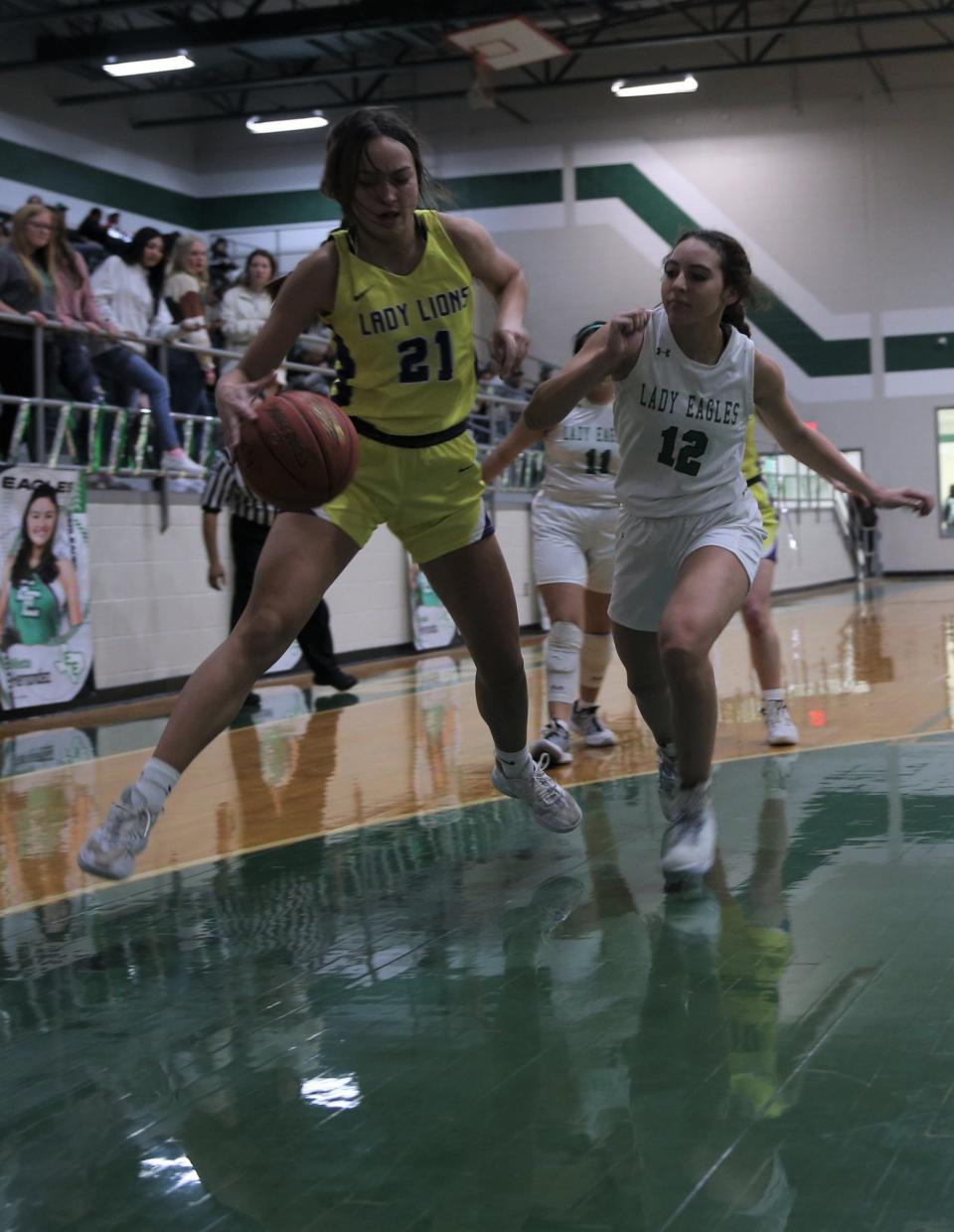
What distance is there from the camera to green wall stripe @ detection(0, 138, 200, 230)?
22.5 metres

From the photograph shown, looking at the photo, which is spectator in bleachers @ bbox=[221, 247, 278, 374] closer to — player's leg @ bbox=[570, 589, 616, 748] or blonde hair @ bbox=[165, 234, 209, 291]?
blonde hair @ bbox=[165, 234, 209, 291]

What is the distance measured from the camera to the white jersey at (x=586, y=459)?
20.8ft

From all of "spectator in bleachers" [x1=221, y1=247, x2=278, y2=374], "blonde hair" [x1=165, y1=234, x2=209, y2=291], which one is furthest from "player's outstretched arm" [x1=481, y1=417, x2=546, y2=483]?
"spectator in bleachers" [x1=221, y1=247, x2=278, y2=374]

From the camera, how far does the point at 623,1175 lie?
2.04 meters

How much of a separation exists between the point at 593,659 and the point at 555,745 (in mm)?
863

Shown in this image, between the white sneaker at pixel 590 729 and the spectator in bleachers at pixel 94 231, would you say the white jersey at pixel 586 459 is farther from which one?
the spectator in bleachers at pixel 94 231

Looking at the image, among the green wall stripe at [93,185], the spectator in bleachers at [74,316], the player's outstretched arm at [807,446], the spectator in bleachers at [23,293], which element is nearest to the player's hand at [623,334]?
the player's outstretched arm at [807,446]

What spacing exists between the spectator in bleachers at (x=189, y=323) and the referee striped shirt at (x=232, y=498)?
2607mm

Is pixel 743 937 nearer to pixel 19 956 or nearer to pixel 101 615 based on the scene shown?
pixel 19 956

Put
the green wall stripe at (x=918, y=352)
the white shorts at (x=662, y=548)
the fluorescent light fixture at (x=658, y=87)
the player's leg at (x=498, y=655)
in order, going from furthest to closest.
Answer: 1. the green wall stripe at (x=918, y=352)
2. the fluorescent light fixture at (x=658, y=87)
3. the white shorts at (x=662, y=548)
4. the player's leg at (x=498, y=655)

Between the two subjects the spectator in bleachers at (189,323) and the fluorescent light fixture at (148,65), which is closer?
the spectator in bleachers at (189,323)

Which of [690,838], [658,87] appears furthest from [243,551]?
[658,87]

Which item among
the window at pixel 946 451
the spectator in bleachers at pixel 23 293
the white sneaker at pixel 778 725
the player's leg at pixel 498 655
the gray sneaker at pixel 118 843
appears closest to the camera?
the gray sneaker at pixel 118 843

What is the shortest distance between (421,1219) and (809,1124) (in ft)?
1.99
